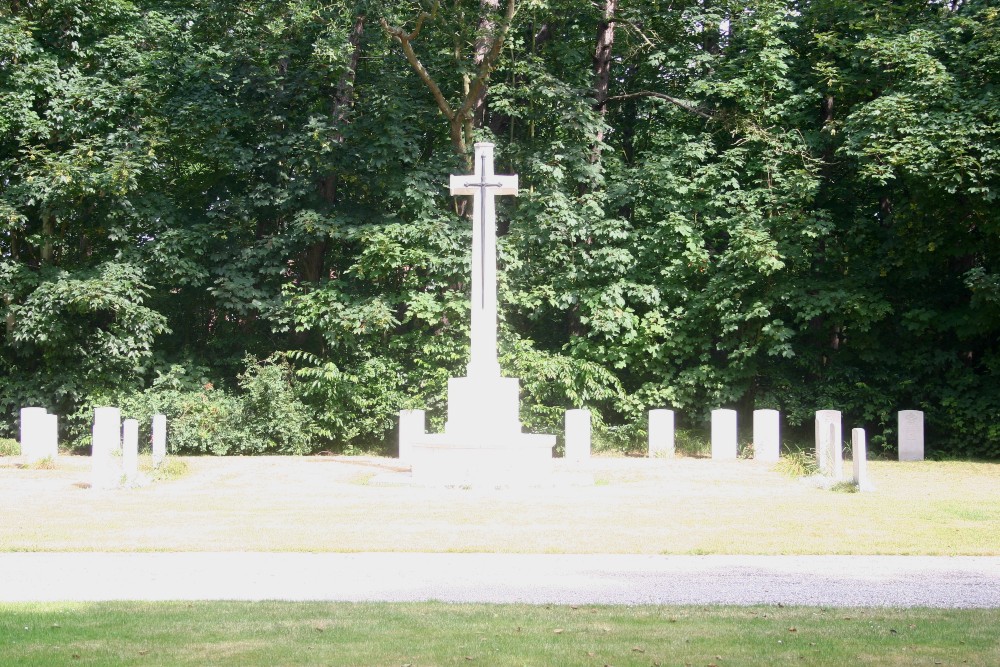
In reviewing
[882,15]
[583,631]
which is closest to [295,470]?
[583,631]

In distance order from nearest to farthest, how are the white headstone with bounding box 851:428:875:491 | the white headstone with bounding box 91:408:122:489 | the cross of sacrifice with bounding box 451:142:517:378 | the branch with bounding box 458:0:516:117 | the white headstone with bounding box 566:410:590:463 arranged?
the white headstone with bounding box 851:428:875:491 → the white headstone with bounding box 91:408:122:489 → the cross of sacrifice with bounding box 451:142:517:378 → the white headstone with bounding box 566:410:590:463 → the branch with bounding box 458:0:516:117

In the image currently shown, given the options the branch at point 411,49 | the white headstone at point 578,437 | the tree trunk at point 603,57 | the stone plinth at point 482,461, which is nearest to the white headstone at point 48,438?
the stone plinth at point 482,461

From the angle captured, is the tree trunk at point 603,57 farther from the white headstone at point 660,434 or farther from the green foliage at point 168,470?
the green foliage at point 168,470

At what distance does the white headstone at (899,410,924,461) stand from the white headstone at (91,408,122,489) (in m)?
13.4

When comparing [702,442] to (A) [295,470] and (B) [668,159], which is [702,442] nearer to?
(B) [668,159]

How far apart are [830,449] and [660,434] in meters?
5.23

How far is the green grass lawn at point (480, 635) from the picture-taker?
535cm

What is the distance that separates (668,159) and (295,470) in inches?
416

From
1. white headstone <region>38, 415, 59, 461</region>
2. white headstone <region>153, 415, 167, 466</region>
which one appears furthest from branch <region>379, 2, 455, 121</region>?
white headstone <region>38, 415, 59, 461</region>

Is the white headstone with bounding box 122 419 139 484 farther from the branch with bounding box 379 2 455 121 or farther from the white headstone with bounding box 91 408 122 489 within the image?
the branch with bounding box 379 2 455 121

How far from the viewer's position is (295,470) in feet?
53.6

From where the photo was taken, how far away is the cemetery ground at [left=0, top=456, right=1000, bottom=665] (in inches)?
217

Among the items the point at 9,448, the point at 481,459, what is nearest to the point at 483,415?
the point at 481,459

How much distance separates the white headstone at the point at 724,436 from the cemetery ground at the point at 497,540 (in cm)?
75
